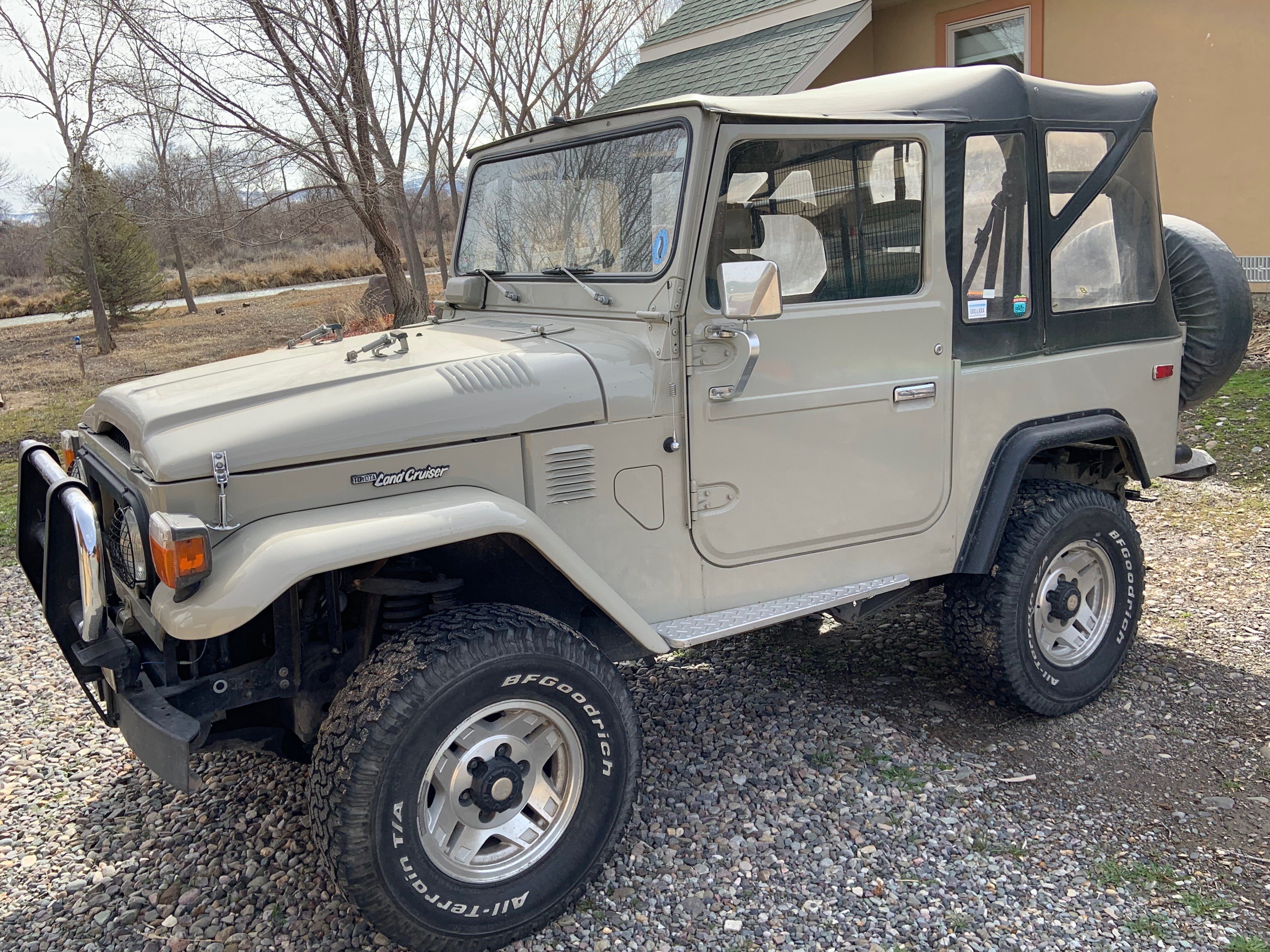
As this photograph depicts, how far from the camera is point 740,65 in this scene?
37.2ft

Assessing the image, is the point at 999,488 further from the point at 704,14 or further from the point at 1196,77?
the point at 704,14

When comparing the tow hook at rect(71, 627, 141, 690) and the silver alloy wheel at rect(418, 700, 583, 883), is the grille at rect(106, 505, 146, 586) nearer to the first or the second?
the tow hook at rect(71, 627, 141, 690)

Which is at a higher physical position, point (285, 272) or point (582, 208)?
point (582, 208)

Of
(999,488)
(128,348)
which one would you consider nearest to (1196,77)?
(999,488)

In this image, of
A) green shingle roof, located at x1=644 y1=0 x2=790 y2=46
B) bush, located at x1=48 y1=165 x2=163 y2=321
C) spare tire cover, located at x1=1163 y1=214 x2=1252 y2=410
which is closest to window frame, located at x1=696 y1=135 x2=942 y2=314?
spare tire cover, located at x1=1163 y1=214 x2=1252 y2=410

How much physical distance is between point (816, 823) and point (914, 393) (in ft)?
4.98

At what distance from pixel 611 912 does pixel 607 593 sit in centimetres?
95

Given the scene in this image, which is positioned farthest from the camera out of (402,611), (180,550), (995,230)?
(995,230)

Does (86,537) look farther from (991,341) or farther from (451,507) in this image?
(991,341)

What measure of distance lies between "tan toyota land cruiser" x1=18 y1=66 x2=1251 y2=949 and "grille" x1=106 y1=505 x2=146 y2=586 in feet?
0.06

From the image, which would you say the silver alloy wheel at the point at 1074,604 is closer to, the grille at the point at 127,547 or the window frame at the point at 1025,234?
the window frame at the point at 1025,234

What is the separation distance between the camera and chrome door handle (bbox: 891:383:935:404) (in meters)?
3.53

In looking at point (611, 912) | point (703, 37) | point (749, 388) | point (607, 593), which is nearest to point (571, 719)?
point (607, 593)

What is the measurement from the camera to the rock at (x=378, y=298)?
16.2 m
